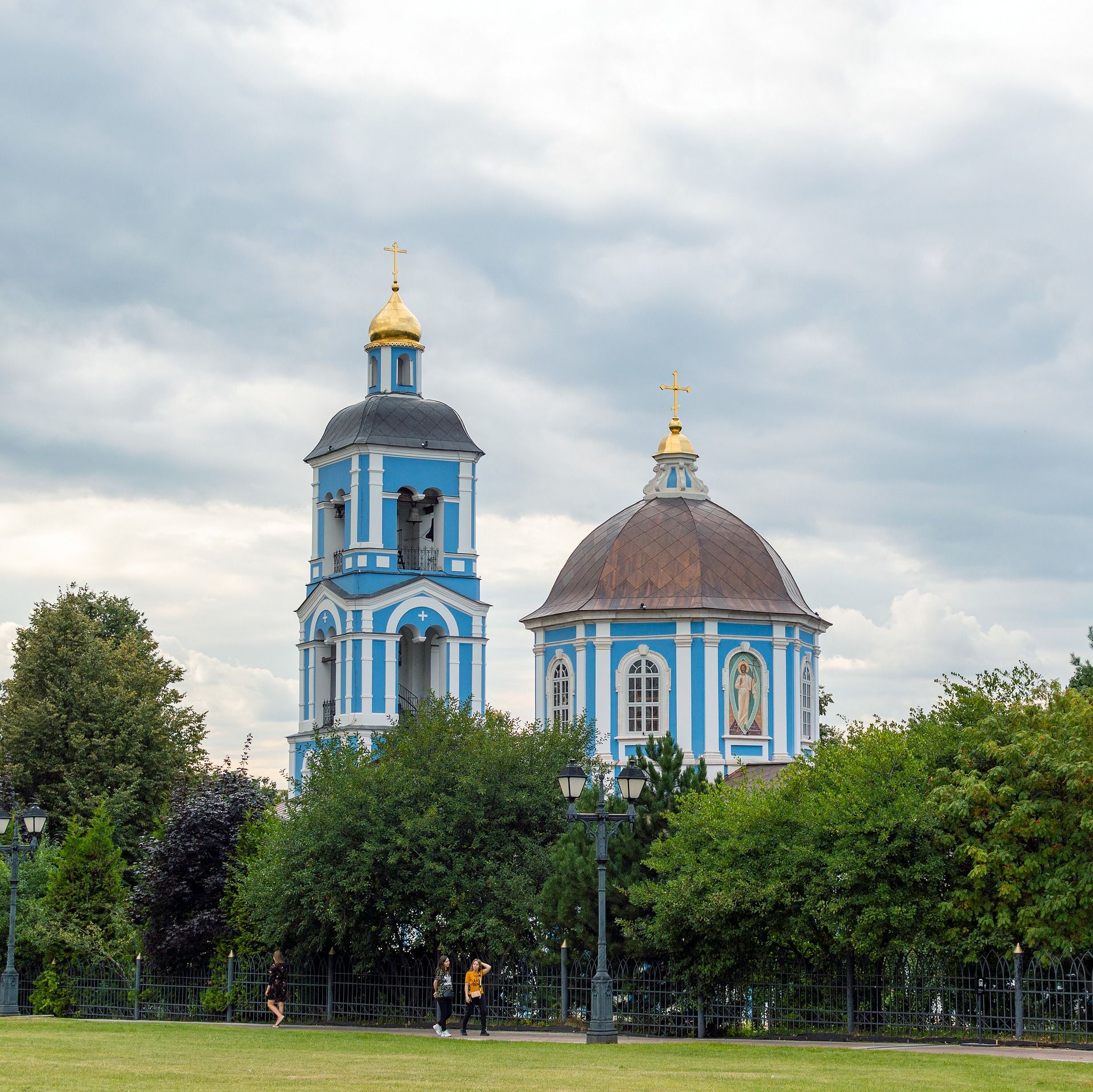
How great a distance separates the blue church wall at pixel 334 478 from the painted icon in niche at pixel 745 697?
13570 millimetres

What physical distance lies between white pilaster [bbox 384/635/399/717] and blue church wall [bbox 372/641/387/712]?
0.04 meters

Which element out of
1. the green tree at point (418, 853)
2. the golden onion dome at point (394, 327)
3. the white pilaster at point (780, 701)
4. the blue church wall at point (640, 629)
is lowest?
the green tree at point (418, 853)

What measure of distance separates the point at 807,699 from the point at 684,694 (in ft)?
15.3

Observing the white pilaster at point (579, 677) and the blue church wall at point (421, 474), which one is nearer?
the white pilaster at point (579, 677)

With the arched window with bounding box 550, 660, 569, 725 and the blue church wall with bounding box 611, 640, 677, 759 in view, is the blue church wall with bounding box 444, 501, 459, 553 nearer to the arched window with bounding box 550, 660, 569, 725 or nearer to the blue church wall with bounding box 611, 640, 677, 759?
the arched window with bounding box 550, 660, 569, 725

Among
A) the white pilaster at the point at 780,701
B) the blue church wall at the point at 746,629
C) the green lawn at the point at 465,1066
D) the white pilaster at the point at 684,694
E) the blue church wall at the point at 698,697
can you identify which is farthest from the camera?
the white pilaster at the point at 780,701

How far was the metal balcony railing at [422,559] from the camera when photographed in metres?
55.6

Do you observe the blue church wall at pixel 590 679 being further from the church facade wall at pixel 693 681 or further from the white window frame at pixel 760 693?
the white window frame at pixel 760 693

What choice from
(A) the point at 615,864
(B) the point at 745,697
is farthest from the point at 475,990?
(B) the point at 745,697

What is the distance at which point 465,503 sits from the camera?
55.7 m

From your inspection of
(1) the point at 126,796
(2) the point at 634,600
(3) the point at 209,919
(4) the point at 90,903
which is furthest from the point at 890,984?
(1) the point at 126,796

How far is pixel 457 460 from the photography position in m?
55.4

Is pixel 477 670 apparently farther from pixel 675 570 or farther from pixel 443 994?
pixel 443 994

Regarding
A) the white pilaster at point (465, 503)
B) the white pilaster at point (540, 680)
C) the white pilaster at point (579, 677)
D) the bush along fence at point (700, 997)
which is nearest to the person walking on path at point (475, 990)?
the bush along fence at point (700, 997)
